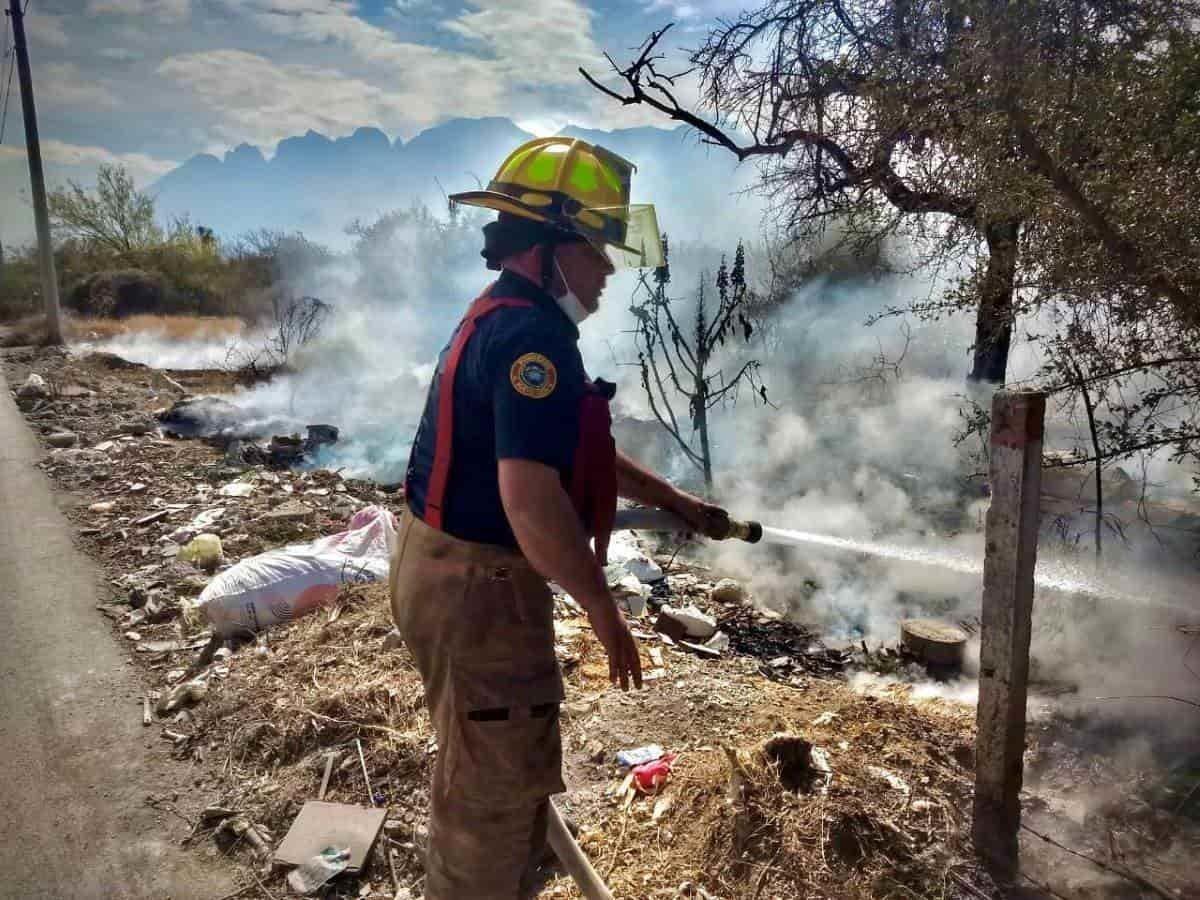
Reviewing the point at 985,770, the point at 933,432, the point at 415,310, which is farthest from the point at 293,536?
the point at 415,310

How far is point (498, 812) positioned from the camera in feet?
5.92

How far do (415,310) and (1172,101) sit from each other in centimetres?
1670

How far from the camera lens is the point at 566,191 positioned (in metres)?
1.75

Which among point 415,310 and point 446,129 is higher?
point 446,129

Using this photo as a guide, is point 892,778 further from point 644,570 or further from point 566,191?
point 644,570

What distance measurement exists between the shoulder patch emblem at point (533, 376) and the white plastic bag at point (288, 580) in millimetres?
3366

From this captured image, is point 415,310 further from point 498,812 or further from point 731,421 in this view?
point 498,812

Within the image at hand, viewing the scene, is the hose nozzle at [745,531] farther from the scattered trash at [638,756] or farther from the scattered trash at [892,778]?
the scattered trash at [638,756]

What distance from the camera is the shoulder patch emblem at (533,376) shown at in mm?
1521

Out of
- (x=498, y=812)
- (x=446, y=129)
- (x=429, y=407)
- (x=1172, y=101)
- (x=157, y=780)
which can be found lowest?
(x=157, y=780)

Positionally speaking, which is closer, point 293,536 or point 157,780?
point 157,780

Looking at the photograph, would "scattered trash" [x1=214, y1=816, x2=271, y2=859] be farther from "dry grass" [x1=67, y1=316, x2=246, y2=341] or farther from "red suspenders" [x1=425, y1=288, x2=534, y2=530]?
"dry grass" [x1=67, y1=316, x2=246, y2=341]

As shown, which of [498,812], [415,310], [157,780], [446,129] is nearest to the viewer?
[498,812]

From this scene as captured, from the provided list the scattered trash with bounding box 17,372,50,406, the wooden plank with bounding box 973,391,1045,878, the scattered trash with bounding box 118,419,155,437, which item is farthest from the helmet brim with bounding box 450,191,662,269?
the scattered trash with bounding box 17,372,50,406
